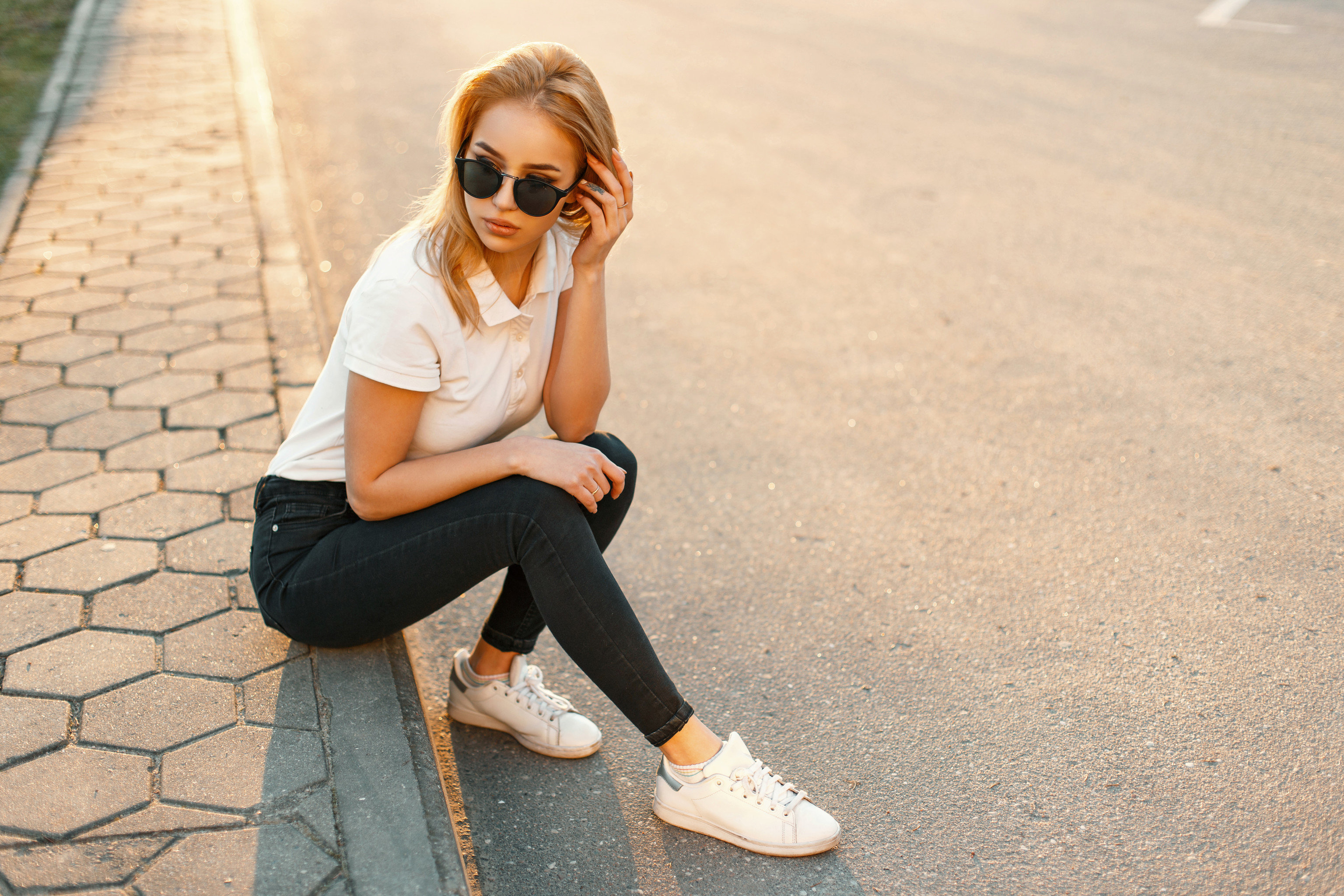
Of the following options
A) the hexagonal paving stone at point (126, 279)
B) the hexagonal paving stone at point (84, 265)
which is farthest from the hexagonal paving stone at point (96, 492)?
the hexagonal paving stone at point (84, 265)

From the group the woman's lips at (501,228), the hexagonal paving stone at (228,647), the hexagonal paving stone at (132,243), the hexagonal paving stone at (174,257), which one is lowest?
the hexagonal paving stone at (228,647)

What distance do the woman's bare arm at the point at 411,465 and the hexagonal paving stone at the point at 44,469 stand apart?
1566 millimetres

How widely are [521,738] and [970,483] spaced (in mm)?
1894

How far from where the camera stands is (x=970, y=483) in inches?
150

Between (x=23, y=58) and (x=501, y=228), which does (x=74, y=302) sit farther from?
(x=23, y=58)

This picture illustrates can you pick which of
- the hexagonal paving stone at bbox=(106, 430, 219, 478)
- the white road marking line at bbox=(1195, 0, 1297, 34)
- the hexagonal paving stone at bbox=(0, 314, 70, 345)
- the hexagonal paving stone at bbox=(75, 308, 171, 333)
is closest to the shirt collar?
the hexagonal paving stone at bbox=(106, 430, 219, 478)

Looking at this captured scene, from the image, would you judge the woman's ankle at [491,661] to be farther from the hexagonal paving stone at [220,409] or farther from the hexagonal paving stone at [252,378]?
the hexagonal paving stone at [252,378]

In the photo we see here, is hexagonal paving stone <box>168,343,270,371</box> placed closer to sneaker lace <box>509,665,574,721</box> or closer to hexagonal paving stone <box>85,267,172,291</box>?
hexagonal paving stone <box>85,267,172,291</box>

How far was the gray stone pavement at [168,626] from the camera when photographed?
2.13m

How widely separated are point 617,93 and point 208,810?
7.58m

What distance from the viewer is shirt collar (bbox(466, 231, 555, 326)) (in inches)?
96.0

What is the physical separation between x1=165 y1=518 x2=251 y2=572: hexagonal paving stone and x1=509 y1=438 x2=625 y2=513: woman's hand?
3.57 ft

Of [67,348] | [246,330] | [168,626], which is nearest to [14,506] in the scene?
[168,626]

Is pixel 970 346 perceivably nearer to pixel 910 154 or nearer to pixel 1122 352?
pixel 1122 352
